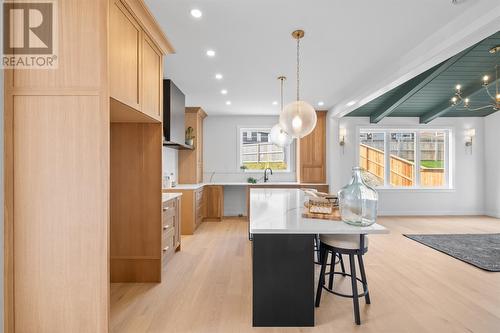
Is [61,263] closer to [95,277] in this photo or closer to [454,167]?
[95,277]

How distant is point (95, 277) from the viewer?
1686 mm

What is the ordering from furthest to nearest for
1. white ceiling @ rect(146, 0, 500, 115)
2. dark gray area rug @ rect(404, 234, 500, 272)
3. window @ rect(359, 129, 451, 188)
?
1. window @ rect(359, 129, 451, 188)
2. dark gray area rug @ rect(404, 234, 500, 272)
3. white ceiling @ rect(146, 0, 500, 115)

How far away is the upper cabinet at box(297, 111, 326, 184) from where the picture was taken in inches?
239

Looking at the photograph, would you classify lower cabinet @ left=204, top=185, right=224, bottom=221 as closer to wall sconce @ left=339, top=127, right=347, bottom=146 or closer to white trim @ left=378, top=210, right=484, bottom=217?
wall sconce @ left=339, top=127, right=347, bottom=146

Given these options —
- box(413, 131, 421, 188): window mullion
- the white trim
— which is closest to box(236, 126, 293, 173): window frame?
the white trim

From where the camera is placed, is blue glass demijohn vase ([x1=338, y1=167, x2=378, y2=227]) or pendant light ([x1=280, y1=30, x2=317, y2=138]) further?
pendant light ([x1=280, y1=30, x2=317, y2=138])

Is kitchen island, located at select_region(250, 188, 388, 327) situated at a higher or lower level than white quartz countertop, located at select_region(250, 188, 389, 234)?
lower

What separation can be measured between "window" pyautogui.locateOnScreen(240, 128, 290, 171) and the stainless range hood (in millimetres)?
2405

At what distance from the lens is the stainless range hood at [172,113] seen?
3914mm

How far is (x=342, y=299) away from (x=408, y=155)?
217 inches

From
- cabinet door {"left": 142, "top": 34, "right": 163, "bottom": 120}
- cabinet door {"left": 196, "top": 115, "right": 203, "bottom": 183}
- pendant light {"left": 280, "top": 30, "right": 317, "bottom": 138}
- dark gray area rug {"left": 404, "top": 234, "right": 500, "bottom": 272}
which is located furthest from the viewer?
cabinet door {"left": 196, "top": 115, "right": 203, "bottom": 183}

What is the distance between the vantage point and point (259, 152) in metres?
6.64

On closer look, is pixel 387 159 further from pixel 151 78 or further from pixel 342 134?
pixel 151 78

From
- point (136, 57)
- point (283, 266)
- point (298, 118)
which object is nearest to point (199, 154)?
point (298, 118)
